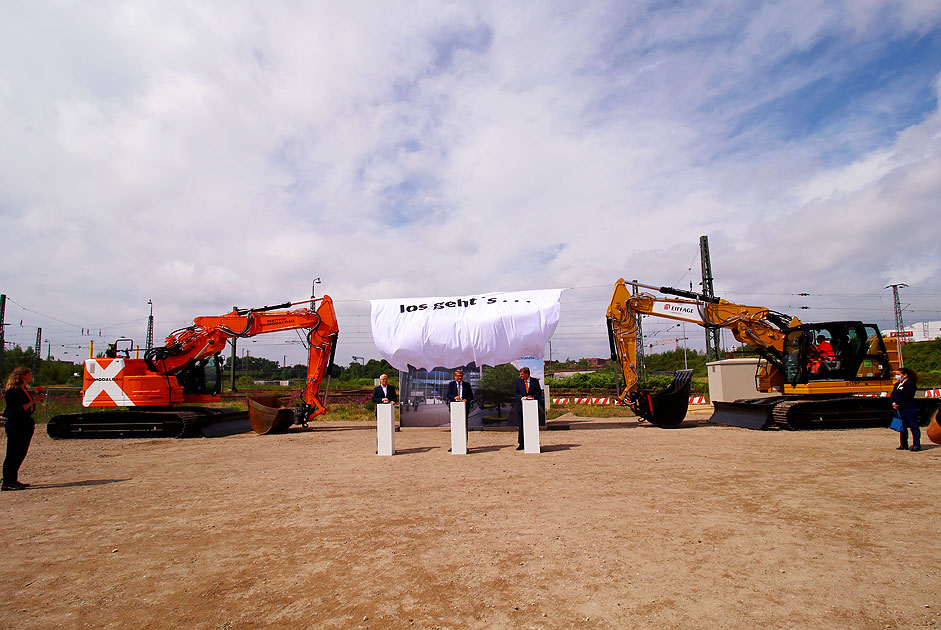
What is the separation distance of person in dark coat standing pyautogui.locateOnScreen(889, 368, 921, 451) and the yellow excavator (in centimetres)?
352

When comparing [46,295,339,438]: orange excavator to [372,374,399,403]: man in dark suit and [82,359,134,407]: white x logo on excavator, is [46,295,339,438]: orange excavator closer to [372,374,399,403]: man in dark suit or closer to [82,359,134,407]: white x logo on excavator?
[82,359,134,407]: white x logo on excavator

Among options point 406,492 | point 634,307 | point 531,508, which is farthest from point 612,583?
point 634,307

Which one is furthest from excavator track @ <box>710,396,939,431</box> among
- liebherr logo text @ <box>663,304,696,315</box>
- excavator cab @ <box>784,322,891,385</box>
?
liebherr logo text @ <box>663,304,696,315</box>

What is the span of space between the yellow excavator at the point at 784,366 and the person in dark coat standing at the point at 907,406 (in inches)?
138

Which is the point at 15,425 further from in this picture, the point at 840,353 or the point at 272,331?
the point at 840,353

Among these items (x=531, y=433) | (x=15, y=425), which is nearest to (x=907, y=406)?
(x=531, y=433)

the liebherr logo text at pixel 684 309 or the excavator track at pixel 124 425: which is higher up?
the liebherr logo text at pixel 684 309

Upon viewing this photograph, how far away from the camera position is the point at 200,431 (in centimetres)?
1458

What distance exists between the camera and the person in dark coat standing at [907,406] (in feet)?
31.3

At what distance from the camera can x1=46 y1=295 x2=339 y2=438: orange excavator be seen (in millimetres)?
14422

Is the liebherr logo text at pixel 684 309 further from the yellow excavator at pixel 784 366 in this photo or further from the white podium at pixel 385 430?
the white podium at pixel 385 430

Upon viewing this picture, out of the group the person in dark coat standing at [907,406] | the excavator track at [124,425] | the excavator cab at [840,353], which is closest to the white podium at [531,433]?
the person in dark coat standing at [907,406]

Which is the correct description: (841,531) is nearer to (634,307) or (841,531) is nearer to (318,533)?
(318,533)

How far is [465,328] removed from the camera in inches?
543
